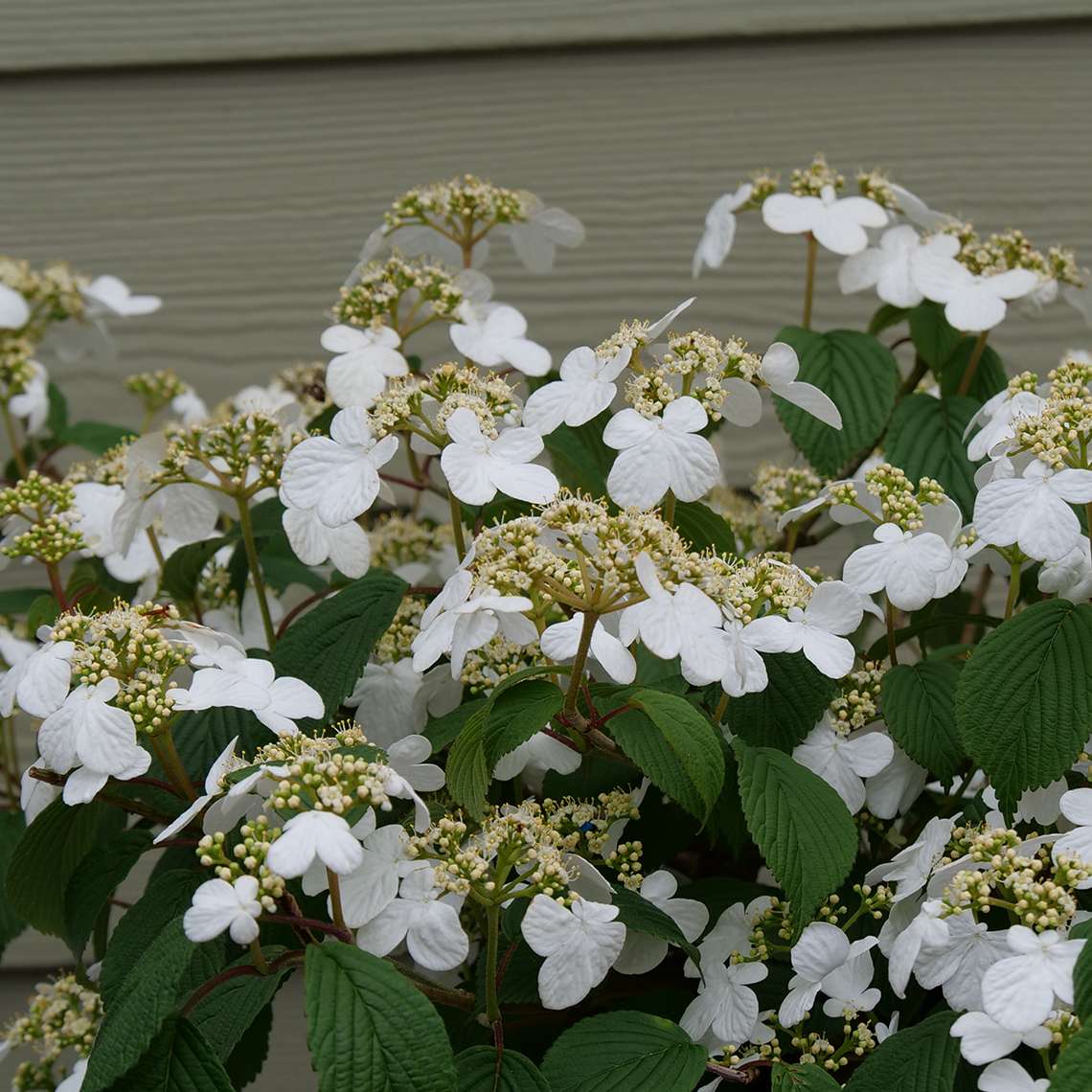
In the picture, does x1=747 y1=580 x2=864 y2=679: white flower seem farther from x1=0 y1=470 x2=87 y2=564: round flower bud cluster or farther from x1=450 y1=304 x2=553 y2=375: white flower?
x1=0 y1=470 x2=87 y2=564: round flower bud cluster

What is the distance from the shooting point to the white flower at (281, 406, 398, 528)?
0.64 m

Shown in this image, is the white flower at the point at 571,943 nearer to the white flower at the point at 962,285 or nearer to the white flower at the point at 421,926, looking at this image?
the white flower at the point at 421,926

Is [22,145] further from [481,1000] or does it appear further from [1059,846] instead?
[1059,846]

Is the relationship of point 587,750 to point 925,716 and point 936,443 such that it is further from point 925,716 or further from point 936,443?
point 936,443

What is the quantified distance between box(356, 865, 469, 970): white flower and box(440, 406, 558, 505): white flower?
0.17 metres

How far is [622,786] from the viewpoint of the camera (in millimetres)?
697

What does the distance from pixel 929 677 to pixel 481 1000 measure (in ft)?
0.89

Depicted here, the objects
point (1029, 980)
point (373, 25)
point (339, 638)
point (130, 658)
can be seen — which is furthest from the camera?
point (373, 25)

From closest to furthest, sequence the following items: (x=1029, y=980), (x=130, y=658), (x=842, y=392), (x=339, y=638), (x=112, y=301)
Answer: (x=1029, y=980)
(x=130, y=658)
(x=339, y=638)
(x=842, y=392)
(x=112, y=301)

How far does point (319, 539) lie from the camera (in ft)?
2.28

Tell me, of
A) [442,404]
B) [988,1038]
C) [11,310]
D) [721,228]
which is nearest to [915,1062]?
[988,1038]

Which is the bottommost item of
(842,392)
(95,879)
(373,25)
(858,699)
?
(95,879)

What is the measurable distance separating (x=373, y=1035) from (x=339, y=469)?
0.27 m

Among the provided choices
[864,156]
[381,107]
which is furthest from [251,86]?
[864,156]
